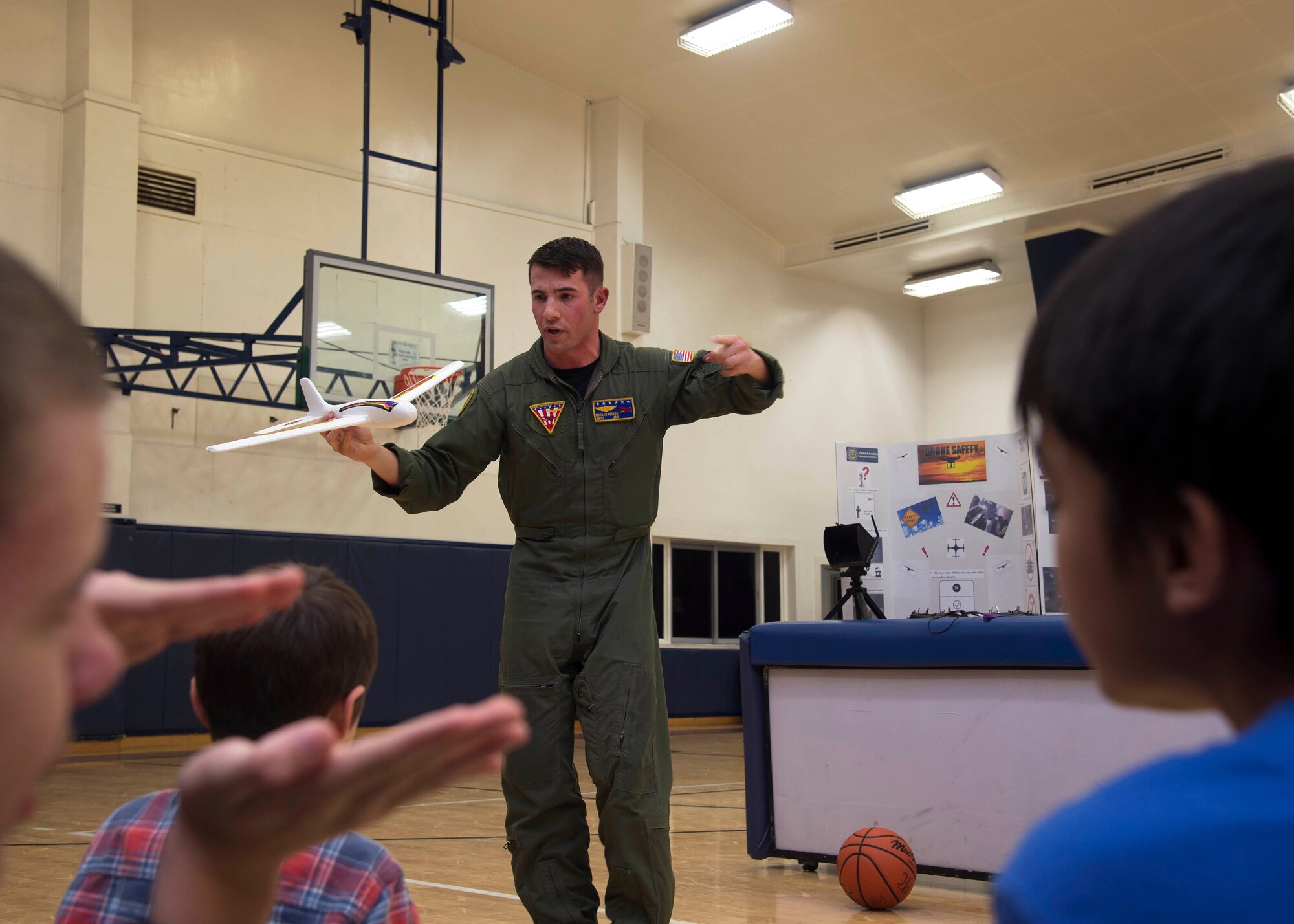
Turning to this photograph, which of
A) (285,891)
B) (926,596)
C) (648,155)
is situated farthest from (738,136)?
(285,891)

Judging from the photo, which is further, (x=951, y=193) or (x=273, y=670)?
(x=951, y=193)

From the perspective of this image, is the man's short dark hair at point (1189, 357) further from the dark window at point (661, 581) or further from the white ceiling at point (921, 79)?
the dark window at point (661, 581)

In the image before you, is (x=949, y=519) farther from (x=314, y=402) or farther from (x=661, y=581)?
(x=314, y=402)

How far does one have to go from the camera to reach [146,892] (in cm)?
103

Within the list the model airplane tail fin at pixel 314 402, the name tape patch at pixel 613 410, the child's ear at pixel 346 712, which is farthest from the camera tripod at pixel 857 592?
the child's ear at pixel 346 712

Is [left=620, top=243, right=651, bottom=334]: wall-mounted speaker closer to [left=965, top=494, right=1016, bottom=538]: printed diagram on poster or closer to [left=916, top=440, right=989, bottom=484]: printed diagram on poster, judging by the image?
[left=916, top=440, right=989, bottom=484]: printed diagram on poster

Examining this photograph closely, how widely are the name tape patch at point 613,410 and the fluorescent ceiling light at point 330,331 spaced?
5580 millimetres

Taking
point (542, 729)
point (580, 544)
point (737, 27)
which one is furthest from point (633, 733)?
point (737, 27)

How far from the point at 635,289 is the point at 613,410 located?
8.95 metres

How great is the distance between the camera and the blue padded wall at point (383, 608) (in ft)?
30.8

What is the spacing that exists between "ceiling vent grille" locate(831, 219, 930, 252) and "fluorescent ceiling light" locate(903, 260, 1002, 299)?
4.05 feet

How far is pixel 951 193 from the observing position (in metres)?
13.2

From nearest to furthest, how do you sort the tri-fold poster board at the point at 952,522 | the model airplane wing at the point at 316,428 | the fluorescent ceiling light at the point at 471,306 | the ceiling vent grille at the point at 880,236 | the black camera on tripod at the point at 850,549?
the model airplane wing at the point at 316,428 < the fluorescent ceiling light at the point at 471,306 < the black camera on tripod at the point at 850,549 < the tri-fold poster board at the point at 952,522 < the ceiling vent grille at the point at 880,236

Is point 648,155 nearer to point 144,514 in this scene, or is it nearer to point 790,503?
point 790,503
